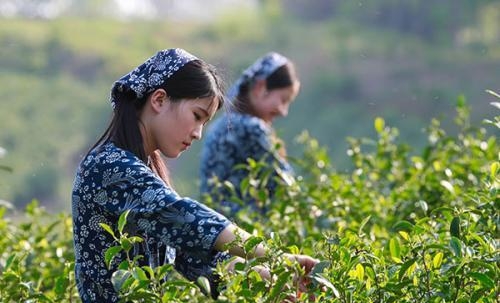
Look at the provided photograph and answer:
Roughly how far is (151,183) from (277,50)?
26114 millimetres

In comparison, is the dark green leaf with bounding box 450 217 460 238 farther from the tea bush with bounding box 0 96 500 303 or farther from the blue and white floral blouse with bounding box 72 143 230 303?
the blue and white floral blouse with bounding box 72 143 230 303

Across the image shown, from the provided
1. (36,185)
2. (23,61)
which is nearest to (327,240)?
(36,185)

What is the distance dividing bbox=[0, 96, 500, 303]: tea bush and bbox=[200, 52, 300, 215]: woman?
54 cm

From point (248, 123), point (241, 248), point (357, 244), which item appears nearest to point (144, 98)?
point (241, 248)

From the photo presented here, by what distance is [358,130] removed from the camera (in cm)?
2178

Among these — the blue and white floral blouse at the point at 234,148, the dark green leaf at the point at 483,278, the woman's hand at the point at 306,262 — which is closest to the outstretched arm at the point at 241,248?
the woman's hand at the point at 306,262

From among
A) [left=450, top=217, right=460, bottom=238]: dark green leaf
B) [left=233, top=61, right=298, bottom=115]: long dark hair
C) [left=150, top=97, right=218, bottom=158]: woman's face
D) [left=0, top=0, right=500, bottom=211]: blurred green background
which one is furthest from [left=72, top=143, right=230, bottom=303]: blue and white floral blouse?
[left=0, top=0, right=500, bottom=211]: blurred green background

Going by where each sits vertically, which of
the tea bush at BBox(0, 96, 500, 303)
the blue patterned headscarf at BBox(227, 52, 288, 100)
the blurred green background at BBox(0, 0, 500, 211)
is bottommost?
the blurred green background at BBox(0, 0, 500, 211)

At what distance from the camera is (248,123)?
169 inches

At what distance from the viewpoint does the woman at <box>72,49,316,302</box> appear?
2117 mm

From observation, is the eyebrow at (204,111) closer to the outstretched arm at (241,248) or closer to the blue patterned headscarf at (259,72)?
the outstretched arm at (241,248)

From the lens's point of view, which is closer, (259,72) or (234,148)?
(234,148)

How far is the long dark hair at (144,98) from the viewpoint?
91.7 inches

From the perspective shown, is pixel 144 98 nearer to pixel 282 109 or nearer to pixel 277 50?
pixel 282 109
